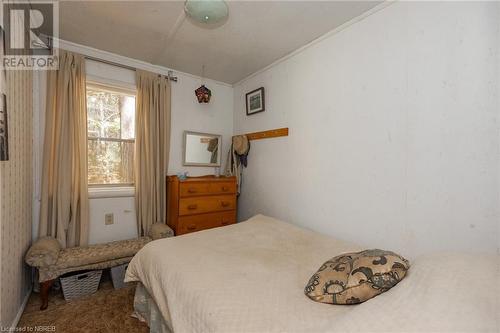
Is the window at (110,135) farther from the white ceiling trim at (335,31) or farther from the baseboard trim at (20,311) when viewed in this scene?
the white ceiling trim at (335,31)

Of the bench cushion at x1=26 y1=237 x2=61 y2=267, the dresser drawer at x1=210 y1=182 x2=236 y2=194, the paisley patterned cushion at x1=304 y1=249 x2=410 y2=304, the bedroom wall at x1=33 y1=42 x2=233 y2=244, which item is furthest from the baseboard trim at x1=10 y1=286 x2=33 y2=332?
the paisley patterned cushion at x1=304 y1=249 x2=410 y2=304

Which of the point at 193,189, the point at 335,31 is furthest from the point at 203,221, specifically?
the point at 335,31

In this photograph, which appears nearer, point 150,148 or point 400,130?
point 400,130

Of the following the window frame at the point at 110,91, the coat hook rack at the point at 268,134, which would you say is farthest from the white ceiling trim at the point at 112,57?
the coat hook rack at the point at 268,134

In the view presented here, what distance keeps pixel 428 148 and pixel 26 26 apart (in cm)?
340

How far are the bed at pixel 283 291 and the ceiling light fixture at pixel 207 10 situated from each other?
1.82m

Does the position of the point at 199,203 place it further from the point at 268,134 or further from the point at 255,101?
the point at 255,101

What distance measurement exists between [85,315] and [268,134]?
Answer: 8.28 ft

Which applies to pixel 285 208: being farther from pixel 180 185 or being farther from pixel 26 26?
pixel 26 26

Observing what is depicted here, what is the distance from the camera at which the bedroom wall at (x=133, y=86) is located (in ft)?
8.14

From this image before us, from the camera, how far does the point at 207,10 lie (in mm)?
1713

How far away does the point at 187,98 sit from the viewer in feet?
10.3

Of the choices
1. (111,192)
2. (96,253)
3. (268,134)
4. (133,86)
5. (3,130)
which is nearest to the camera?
(3,130)

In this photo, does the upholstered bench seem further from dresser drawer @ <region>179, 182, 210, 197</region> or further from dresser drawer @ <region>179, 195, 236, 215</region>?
dresser drawer @ <region>179, 182, 210, 197</region>
